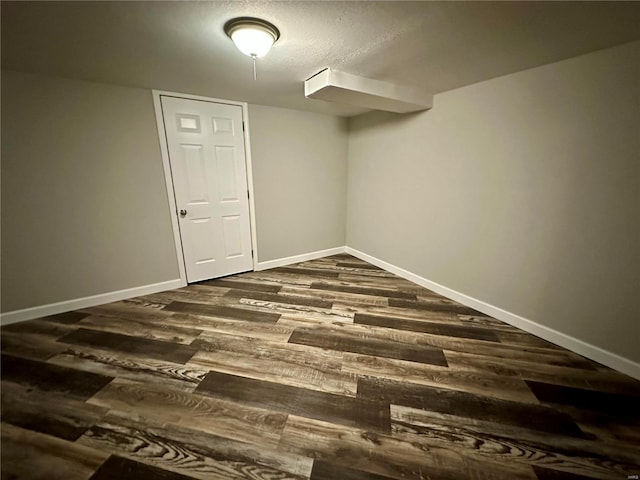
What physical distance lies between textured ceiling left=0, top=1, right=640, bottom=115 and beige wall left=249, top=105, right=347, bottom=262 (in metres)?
1.08

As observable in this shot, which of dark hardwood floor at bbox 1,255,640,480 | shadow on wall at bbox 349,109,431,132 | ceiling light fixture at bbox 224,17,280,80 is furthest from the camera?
shadow on wall at bbox 349,109,431,132

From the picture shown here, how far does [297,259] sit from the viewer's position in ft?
12.8

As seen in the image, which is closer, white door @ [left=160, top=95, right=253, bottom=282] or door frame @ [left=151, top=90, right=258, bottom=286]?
door frame @ [left=151, top=90, right=258, bottom=286]

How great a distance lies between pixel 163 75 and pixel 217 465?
2.81 meters

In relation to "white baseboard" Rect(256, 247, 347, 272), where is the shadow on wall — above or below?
above

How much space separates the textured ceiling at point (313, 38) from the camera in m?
1.26

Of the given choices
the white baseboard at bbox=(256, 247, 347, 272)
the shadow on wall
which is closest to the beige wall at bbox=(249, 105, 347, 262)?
the white baseboard at bbox=(256, 247, 347, 272)

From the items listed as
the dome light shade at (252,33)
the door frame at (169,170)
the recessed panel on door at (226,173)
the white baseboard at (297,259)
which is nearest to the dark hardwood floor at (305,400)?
the door frame at (169,170)

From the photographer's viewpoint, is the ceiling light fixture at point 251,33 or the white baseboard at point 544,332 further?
the white baseboard at point 544,332

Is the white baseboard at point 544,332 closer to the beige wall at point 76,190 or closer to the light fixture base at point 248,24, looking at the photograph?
the light fixture base at point 248,24

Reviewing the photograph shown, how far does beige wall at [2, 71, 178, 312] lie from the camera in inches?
82.1

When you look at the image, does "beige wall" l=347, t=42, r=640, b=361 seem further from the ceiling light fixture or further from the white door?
the white door

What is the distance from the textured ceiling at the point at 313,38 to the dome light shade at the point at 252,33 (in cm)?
5

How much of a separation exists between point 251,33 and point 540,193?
2.35m
